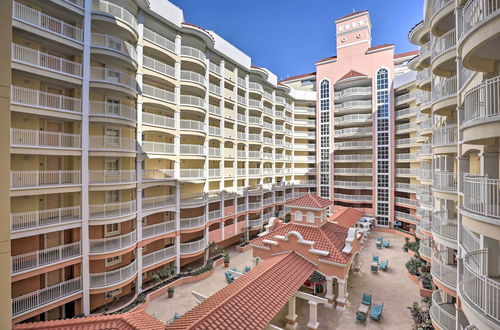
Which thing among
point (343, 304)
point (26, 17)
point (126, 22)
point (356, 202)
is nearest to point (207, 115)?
point (126, 22)

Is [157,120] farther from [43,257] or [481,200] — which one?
[481,200]

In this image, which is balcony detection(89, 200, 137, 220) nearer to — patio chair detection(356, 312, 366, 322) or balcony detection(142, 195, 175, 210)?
balcony detection(142, 195, 175, 210)

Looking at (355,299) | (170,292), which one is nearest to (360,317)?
(355,299)

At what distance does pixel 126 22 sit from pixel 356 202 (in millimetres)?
39283

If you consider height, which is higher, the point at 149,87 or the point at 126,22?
the point at 126,22

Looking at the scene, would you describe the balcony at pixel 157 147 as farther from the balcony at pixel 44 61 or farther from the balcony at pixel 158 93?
the balcony at pixel 44 61

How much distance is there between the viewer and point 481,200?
855cm

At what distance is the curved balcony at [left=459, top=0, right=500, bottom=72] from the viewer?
22.1 feet

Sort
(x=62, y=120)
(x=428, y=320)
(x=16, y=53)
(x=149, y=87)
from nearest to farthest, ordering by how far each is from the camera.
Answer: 1. (x=16, y=53)
2. (x=428, y=320)
3. (x=62, y=120)
4. (x=149, y=87)

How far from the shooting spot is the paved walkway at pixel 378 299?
16.2 m

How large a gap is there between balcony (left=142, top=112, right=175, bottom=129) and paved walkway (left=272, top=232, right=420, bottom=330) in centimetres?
1771

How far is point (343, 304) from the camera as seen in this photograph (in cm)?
1759

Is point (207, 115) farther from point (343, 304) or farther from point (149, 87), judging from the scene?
point (343, 304)

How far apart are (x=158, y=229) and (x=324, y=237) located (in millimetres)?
14078
